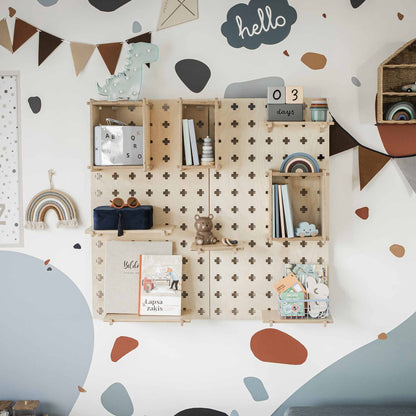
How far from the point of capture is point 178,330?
2.34m

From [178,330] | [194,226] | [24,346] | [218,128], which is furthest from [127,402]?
[218,128]

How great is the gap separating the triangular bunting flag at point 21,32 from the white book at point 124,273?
1.12m

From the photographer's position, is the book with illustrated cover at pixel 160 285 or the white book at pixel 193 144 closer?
the white book at pixel 193 144

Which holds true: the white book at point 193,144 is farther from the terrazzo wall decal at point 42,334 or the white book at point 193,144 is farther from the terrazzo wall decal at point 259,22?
Result: the terrazzo wall decal at point 42,334

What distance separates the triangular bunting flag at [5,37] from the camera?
228 cm

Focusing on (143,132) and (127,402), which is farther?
(127,402)

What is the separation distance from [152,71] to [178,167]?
1.80 ft

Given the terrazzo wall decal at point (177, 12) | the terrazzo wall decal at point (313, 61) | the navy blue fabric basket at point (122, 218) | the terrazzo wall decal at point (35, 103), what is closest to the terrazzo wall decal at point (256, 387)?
the navy blue fabric basket at point (122, 218)

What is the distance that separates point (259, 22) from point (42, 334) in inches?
77.9

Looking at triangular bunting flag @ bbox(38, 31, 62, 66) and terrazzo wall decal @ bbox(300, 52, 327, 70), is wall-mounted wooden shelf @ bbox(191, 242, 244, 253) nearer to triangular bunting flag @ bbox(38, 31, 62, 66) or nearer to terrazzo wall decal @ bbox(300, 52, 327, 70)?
terrazzo wall decal @ bbox(300, 52, 327, 70)

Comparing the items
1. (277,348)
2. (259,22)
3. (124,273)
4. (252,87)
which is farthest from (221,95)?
(277,348)

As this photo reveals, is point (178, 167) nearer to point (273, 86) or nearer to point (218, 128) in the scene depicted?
point (218, 128)

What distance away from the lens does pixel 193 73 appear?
226cm

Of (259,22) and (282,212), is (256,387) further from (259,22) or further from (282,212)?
(259,22)
